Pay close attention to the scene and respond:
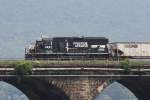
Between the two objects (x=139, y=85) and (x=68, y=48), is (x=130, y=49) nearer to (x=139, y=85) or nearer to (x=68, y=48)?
(x=68, y=48)

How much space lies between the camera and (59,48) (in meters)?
90.3

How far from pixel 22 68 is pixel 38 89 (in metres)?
8.21

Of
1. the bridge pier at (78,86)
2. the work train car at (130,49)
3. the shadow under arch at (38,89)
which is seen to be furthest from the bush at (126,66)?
the work train car at (130,49)

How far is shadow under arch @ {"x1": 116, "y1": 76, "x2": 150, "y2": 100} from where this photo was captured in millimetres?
79875

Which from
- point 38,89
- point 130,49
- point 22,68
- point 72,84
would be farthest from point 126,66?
point 130,49

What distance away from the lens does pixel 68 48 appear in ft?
298

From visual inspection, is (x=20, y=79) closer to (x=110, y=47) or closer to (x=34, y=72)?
(x=34, y=72)

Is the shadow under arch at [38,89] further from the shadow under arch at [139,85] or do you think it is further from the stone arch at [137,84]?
the shadow under arch at [139,85]

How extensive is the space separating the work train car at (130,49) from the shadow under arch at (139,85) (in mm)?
4812

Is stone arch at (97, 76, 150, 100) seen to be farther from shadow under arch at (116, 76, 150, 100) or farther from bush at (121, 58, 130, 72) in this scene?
bush at (121, 58, 130, 72)

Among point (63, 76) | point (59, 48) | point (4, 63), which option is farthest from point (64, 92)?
point (59, 48)

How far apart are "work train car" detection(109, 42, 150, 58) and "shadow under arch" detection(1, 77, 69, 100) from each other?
39.7ft

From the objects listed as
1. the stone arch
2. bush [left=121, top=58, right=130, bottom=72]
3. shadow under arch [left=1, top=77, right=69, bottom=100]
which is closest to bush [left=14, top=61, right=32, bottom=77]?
shadow under arch [left=1, top=77, right=69, bottom=100]

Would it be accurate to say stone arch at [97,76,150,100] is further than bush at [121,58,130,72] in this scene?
No
